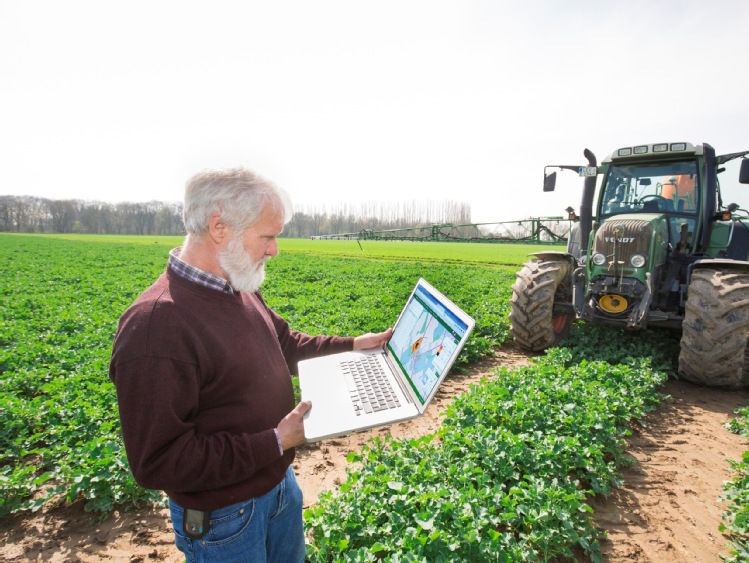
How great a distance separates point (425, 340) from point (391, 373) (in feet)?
0.94

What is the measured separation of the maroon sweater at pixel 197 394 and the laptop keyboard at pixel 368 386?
42 centimetres

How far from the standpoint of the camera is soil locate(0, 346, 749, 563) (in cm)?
294

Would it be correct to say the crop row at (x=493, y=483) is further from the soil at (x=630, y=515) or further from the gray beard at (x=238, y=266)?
the gray beard at (x=238, y=266)

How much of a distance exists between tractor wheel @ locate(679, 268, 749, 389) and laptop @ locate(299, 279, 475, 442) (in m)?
4.53

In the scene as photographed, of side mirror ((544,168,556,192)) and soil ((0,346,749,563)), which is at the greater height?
side mirror ((544,168,556,192))

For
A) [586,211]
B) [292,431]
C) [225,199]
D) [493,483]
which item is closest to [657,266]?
[586,211]

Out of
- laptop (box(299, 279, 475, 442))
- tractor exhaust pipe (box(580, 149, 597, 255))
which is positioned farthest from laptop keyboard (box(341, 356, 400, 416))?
tractor exhaust pipe (box(580, 149, 597, 255))

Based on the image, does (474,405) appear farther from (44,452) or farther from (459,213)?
(459,213)

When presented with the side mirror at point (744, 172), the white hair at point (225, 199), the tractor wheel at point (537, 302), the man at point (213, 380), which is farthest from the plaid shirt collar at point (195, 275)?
the side mirror at point (744, 172)

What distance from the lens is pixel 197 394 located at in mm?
1460

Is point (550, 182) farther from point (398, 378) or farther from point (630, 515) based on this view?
point (398, 378)

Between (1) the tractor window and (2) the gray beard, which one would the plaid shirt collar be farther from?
(1) the tractor window

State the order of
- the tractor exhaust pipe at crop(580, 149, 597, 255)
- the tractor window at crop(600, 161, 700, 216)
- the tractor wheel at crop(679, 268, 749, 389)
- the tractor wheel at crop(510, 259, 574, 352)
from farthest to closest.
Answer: the tractor exhaust pipe at crop(580, 149, 597, 255) → the tractor wheel at crop(510, 259, 574, 352) → the tractor window at crop(600, 161, 700, 216) → the tractor wheel at crop(679, 268, 749, 389)

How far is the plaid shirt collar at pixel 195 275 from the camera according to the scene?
1.58 metres
